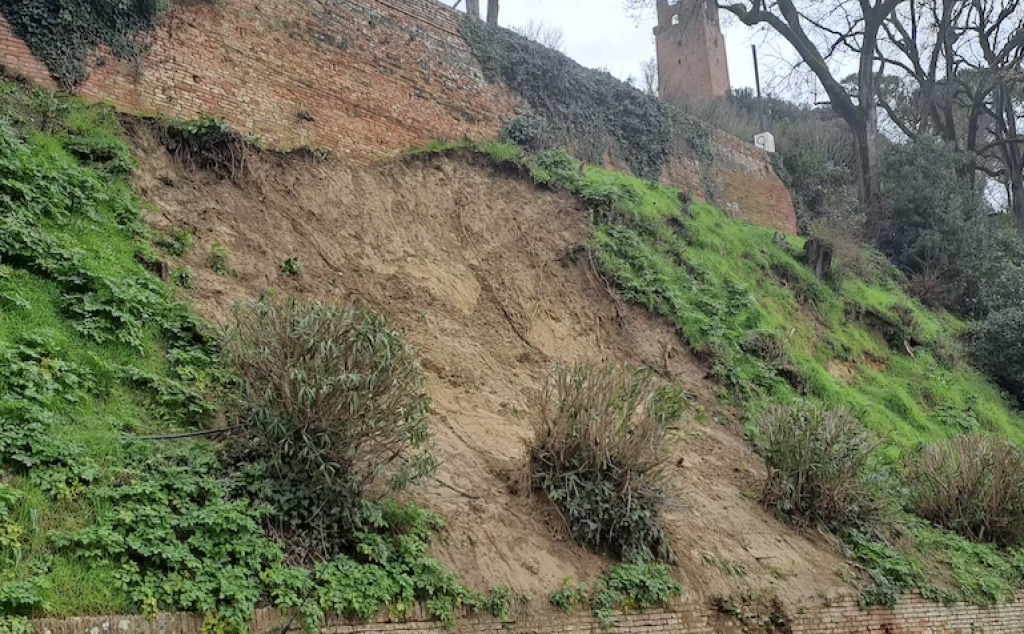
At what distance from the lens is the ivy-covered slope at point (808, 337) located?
8.62 metres

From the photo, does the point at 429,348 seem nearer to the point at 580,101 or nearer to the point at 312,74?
the point at 312,74

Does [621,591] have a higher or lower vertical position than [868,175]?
lower

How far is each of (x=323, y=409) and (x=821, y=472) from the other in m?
5.09

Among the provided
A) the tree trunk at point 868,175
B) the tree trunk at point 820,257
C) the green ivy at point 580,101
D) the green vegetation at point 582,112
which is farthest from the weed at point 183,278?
the tree trunk at point 868,175

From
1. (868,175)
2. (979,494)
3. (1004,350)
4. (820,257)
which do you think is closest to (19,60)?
(979,494)

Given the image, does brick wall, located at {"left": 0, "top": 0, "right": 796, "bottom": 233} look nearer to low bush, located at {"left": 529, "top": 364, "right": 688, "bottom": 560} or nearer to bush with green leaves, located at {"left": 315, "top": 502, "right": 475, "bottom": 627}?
low bush, located at {"left": 529, "top": 364, "right": 688, "bottom": 560}

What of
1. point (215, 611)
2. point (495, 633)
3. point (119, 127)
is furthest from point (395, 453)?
point (119, 127)

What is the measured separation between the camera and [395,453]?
569cm

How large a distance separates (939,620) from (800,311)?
6540mm

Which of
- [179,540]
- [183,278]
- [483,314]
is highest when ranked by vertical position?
[183,278]

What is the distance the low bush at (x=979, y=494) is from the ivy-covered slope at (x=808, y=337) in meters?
0.24

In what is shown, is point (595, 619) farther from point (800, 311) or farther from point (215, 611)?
point (800, 311)

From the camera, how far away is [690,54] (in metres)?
32.6

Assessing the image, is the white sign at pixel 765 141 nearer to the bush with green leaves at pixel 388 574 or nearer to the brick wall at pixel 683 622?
the brick wall at pixel 683 622
